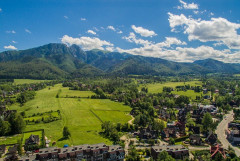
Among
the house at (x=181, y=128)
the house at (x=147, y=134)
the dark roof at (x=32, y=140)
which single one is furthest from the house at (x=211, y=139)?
the dark roof at (x=32, y=140)

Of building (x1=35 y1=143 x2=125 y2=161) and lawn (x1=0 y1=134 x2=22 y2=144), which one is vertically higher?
building (x1=35 y1=143 x2=125 y2=161)

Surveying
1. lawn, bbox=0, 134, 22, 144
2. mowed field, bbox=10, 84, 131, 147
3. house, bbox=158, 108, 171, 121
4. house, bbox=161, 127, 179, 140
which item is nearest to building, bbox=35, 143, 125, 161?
mowed field, bbox=10, 84, 131, 147

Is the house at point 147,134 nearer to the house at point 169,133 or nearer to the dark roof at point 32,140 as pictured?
the house at point 169,133

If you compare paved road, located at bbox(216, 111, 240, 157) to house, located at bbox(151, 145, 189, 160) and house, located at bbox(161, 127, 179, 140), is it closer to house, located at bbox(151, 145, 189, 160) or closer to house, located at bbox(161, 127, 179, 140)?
house, located at bbox(161, 127, 179, 140)

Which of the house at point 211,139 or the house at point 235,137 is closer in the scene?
the house at point 211,139

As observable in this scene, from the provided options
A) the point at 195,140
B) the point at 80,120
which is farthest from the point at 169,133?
the point at 80,120

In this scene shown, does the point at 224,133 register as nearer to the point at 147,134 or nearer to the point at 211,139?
the point at 211,139

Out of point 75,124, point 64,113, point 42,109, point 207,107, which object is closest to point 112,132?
point 75,124

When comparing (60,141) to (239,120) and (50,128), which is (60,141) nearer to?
(50,128)
